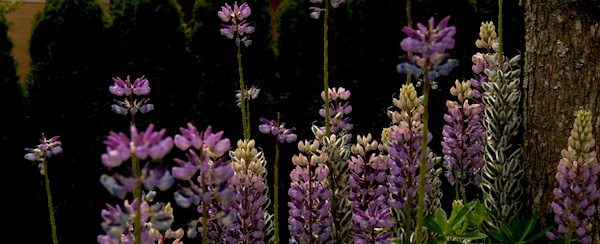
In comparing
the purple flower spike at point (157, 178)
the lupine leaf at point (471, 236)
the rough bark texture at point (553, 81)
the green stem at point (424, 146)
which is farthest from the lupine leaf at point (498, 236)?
the purple flower spike at point (157, 178)

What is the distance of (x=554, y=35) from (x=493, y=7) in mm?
2136

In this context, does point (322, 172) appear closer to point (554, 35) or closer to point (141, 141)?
point (141, 141)

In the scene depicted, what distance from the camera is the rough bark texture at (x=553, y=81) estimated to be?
9.27ft

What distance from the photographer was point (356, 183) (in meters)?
2.38

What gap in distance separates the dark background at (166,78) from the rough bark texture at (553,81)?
204 cm

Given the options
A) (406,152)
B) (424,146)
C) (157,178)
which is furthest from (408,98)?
(157,178)

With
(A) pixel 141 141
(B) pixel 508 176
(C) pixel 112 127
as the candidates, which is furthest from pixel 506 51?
(A) pixel 141 141

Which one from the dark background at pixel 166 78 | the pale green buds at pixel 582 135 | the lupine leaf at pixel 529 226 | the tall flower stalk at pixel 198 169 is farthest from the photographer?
the dark background at pixel 166 78

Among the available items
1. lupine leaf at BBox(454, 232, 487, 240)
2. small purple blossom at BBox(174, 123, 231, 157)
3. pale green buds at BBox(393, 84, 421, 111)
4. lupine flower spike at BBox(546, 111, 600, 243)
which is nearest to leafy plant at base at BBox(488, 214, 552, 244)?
lupine leaf at BBox(454, 232, 487, 240)

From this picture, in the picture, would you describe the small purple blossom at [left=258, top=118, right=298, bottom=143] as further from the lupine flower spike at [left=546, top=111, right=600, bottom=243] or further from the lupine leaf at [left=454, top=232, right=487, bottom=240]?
the lupine flower spike at [left=546, top=111, right=600, bottom=243]

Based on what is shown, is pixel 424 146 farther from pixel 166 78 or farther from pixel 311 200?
pixel 166 78

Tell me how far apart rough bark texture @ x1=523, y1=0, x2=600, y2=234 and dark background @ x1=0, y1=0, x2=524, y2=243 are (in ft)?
6.68

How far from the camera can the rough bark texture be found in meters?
2.82

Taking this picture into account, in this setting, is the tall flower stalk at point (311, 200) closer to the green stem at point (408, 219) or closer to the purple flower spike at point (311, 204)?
the purple flower spike at point (311, 204)
